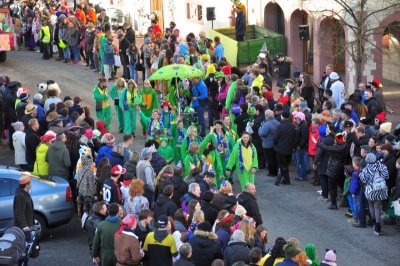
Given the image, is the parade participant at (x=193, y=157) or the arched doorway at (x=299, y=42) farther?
the arched doorway at (x=299, y=42)

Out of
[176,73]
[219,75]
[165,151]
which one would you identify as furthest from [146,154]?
[219,75]

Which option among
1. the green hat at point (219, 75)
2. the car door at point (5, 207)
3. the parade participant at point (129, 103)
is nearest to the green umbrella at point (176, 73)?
the parade participant at point (129, 103)

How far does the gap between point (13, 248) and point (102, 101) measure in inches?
445

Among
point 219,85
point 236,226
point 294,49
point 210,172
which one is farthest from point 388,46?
point 236,226

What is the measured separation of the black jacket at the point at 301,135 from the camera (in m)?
23.7

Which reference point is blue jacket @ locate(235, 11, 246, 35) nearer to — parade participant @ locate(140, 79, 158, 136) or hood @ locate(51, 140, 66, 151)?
parade participant @ locate(140, 79, 158, 136)

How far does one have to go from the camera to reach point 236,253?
15.8 m

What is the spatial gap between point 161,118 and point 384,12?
10.5 metres

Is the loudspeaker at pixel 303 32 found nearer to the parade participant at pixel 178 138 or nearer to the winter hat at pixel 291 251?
the parade participant at pixel 178 138

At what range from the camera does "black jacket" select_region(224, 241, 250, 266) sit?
1576 centimetres

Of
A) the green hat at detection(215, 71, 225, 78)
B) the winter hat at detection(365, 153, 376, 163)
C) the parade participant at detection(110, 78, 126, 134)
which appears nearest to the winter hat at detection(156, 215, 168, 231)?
the winter hat at detection(365, 153, 376, 163)

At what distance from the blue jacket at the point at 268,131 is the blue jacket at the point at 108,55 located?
10.5m

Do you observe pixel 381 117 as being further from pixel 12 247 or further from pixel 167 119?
pixel 12 247

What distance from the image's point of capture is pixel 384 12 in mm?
32250
